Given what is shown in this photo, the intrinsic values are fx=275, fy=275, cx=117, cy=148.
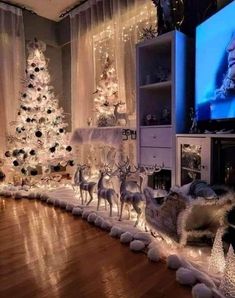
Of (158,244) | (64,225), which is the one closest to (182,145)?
(158,244)

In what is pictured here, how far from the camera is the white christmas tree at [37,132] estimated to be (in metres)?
3.56

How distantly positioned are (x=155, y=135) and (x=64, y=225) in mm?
1150

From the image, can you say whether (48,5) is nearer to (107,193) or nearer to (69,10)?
(69,10)

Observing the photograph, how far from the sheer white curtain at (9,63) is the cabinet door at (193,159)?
2980mm

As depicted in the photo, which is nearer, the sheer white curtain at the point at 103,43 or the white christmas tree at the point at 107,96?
the white christmas tree at the point at 107,96

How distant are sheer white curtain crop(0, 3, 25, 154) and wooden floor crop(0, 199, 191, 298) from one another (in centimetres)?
254

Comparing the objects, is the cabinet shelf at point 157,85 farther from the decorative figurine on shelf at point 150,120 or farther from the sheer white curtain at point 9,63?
the sheer white curtain at point 9,63

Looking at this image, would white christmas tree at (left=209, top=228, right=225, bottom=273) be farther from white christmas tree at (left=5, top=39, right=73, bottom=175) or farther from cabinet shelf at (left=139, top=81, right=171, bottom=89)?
white christmas tree at (left=5, top=39, right=73, bottom=175)

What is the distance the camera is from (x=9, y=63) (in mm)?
4348

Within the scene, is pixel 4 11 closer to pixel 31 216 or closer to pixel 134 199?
pixel 31 216

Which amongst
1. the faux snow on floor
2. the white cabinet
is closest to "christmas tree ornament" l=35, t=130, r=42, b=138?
the faux snow on floor

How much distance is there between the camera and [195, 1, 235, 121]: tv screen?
6.07ft

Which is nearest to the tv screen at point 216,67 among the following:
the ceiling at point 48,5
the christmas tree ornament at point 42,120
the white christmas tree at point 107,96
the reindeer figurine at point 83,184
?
the reindeer figurine at point 83,184

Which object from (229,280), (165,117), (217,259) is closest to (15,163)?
(165,117)
